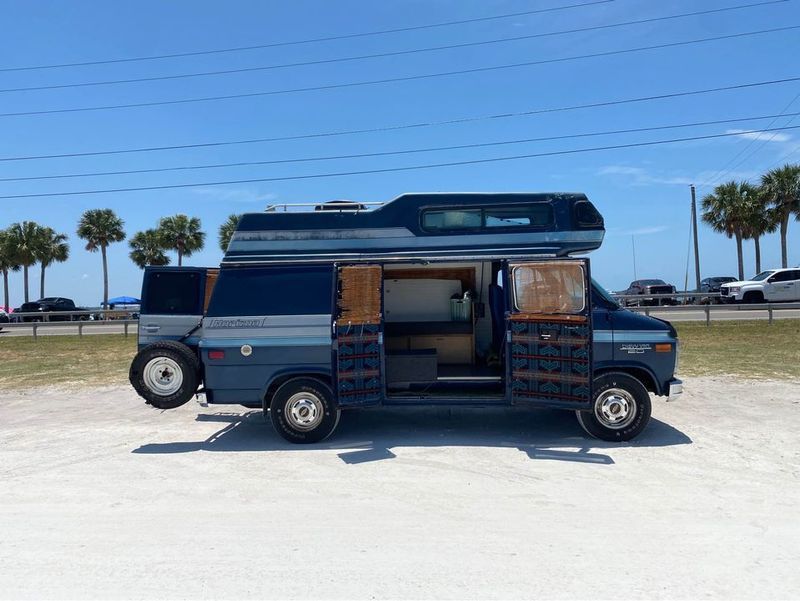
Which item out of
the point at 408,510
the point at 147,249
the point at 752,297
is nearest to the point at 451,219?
the point at 408,510

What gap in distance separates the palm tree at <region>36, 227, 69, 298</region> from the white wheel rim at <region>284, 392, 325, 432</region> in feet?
175

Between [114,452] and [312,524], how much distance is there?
3638mm

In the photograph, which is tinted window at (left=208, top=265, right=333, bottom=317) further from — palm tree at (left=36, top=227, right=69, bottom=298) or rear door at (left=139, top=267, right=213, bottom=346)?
palm tree at (left=36, top=227, right=69, bottom=298)

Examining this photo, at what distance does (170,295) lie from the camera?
8703 mm

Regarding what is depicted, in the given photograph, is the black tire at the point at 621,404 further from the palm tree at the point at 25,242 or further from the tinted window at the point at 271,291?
the palm tree at the point at 25,242

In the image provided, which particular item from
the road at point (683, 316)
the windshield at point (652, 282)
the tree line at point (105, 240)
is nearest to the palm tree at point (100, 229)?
the tree line at point (105, 240)

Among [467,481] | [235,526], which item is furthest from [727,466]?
[235,526]

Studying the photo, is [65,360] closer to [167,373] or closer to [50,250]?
[167,373]

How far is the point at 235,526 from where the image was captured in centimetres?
476

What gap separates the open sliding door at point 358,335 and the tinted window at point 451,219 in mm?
856

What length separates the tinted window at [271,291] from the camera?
288 inches

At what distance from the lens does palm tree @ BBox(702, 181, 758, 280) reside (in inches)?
1594

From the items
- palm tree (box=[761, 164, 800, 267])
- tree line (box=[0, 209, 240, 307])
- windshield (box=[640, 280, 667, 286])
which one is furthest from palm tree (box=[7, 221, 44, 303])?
palm tree (box=[761, 164, 800, 267])

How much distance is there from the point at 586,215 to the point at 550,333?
1552 mm
